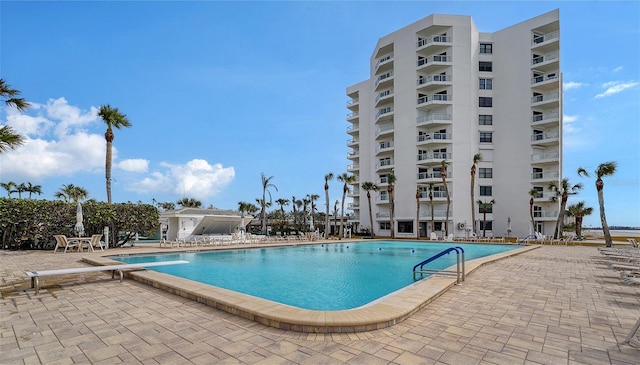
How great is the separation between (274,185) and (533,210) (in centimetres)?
3155

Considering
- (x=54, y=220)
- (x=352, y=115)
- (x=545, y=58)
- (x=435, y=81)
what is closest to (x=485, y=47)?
(x=545, y=58)

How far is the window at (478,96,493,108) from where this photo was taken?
37.2 metres

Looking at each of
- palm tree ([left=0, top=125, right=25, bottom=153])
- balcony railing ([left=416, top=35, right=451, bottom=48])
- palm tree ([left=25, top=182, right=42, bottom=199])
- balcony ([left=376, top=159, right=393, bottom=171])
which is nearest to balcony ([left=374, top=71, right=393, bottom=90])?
balcony railing ([left=416, top=35, right=451, bottom=48])

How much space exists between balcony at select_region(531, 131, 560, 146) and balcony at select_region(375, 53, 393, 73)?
709 inches

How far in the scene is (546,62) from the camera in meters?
34.1

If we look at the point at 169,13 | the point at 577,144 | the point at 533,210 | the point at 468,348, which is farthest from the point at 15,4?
the point at 577,144

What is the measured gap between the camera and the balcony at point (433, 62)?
3619cm

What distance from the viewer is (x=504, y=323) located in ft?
14.2

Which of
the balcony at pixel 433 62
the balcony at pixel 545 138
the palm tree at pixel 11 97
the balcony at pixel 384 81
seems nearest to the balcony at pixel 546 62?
the balcony at pixel 545 138

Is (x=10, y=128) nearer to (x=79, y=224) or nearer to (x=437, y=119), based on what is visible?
(x=79, y=224)

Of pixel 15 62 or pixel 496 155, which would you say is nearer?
pixel 15 62

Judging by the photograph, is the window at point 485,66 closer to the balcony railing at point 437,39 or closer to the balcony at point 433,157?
the balcony railing at point 437,39

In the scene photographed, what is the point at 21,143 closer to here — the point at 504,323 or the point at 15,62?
the point at 15,62

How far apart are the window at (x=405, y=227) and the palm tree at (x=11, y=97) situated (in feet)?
115
